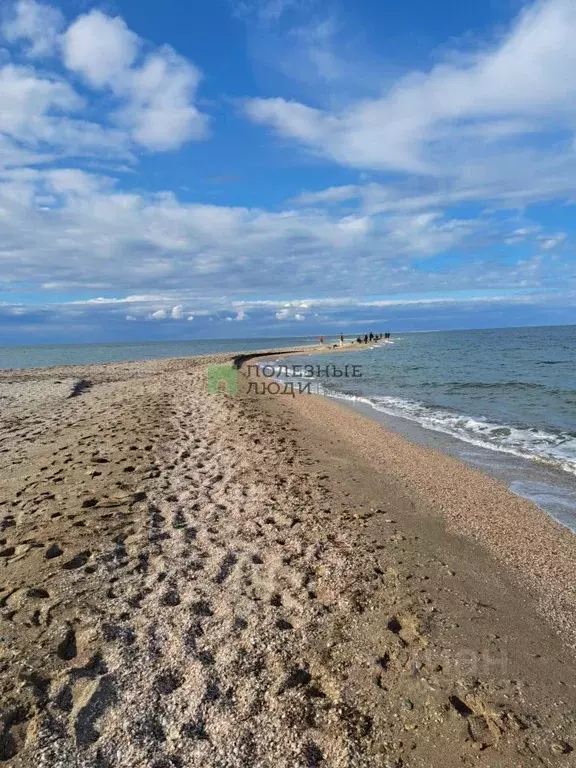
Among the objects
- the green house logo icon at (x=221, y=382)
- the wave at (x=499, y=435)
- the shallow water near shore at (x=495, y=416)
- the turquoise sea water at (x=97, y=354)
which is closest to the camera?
the shallow water near shore at (x=495, y=416)

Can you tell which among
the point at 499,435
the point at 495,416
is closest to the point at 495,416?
the point at 495,416

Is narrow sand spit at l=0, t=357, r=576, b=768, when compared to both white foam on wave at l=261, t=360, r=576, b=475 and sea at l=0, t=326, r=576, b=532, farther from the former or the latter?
white foam on wave at l=261, t=360, r=576, b=475

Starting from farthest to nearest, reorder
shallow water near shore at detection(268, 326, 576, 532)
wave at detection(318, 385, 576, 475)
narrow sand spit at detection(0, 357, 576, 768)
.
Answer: wave at detection(318, 385, 576, 475) → shallow water near shore at detection(268, 326, 576, 532) → narrow sand spit at detection(0, 357, 576, 768)

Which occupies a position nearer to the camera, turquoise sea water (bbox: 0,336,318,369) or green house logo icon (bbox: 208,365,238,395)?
green house logo icon (bbox: 208,365,238,395)

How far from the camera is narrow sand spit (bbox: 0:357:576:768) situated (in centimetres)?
314

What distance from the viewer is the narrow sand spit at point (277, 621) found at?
10.3 feet

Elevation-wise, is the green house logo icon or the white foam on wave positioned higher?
the green house logo icon

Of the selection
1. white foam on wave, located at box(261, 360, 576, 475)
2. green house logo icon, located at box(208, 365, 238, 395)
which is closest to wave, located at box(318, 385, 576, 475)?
A: white foam on wave, located at box(261, 360, 576, 475)

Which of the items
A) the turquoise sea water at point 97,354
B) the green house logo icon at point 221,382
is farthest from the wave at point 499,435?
the turquoise sea water at point 97,354

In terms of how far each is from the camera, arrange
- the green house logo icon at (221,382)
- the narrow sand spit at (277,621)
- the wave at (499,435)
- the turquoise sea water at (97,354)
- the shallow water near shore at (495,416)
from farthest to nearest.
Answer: the turquoise sea water at (97,354)
the green house logo icon at (221,382)
the wave at (499,435)
the shallow water near shore at (495,416)
the narrow sand spit at (277,621)

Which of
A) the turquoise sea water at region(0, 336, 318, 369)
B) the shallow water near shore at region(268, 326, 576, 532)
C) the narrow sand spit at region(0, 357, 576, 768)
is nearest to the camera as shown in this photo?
the narrow sand spit at region(0, 357, 576, 768)

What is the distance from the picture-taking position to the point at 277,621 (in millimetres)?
4348

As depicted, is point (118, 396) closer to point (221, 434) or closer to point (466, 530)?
point (221, 434)

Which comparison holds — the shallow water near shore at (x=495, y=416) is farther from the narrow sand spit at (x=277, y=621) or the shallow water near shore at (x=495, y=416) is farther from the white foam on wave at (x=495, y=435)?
the narrow sand spit at (x=277, y=621)
